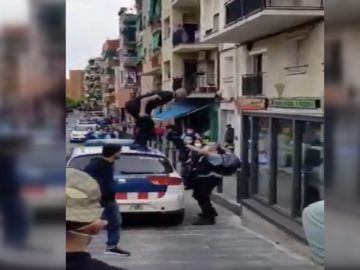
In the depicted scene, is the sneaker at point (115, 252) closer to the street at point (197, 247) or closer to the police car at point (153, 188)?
the street at point (197, 247)

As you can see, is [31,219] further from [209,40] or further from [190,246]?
[209,40]

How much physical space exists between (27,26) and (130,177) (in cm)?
285

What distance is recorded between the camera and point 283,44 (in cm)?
618

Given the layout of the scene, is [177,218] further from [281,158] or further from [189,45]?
[189,45]

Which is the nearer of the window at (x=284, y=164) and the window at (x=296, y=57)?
the window at (x=284, y=164)

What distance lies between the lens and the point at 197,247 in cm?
317

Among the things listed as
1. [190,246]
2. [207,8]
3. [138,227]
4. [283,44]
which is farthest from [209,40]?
[190,246]

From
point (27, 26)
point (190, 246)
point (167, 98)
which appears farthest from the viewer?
point (190, 246)

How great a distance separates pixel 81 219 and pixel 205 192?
3.22 metres

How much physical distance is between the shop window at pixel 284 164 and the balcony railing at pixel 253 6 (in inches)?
33.8

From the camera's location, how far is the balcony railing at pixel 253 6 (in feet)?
17.7

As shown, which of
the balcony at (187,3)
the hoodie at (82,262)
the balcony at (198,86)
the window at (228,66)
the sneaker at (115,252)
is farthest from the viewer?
the window at (228,66)

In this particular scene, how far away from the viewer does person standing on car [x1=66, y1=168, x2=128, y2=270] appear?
0.76m

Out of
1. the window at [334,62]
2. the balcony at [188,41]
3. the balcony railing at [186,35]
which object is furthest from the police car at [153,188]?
the balcony railing at [186,35]
